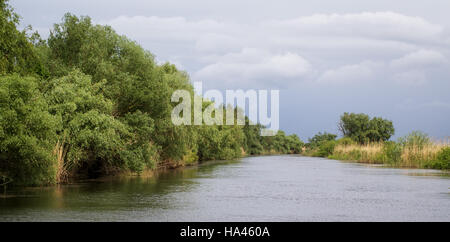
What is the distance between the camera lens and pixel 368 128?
104 m

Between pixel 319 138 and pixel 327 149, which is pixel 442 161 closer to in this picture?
pixel 327 149

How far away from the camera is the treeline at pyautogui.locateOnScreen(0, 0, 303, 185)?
23.3 metres

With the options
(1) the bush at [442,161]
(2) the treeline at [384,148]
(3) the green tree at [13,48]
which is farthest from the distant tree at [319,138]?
(3) the green tree at [13,48]

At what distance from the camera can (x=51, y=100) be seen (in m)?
28.4

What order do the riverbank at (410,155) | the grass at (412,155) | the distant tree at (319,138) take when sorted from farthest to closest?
the distant tree at (319,138) < the grass at (412,155) < the riverbank at (410,155)

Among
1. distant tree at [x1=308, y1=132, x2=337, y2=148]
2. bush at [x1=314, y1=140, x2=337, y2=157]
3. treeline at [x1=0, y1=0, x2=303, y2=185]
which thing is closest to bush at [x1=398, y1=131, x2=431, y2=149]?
treeline at [x1=0, y1=0, x2=303, y2=185]

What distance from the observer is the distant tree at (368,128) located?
338ft

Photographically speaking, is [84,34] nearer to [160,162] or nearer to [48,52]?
[48,52]

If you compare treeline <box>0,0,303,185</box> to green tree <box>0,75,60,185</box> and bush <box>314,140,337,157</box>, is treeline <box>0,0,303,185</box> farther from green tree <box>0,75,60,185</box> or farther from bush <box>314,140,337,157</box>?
bush <box>314,140,337,157</box>

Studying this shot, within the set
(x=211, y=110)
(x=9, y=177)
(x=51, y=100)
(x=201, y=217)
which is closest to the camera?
(x=201, y=217)

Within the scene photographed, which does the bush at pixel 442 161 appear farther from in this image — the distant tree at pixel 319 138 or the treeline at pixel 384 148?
the distant tree at pixel 319 138

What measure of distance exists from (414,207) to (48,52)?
2670 centimetres
